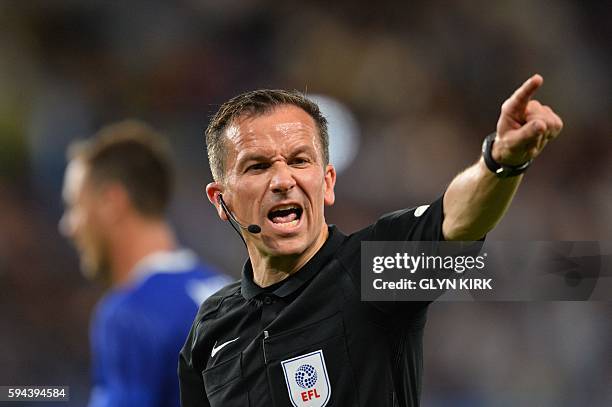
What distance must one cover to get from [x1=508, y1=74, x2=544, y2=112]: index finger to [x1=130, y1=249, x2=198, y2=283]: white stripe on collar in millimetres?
2905

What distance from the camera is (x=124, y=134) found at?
5.10m

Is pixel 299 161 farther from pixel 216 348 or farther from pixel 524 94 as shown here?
pixel 524 94

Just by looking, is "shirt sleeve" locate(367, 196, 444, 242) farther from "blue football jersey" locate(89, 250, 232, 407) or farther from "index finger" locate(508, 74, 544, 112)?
"blue football jersey" locate(89, 250, 232, 407)

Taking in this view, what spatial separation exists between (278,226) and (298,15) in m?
5.92

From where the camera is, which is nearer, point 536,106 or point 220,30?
point 536,106

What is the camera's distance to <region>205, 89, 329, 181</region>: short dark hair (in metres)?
2.64

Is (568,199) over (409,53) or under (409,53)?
under

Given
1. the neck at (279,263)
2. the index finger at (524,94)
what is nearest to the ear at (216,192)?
the neck at (279,263)

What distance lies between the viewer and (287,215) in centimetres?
260

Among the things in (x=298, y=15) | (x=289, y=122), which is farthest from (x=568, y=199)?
(x=289, y=122)

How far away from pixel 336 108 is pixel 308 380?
571 centimetres

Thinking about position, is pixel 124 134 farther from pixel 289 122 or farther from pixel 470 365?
pixel 470 365

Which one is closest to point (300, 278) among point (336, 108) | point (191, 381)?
point (191, 381)

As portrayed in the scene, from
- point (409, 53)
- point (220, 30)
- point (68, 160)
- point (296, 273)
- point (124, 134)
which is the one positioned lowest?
point (296, 273)
